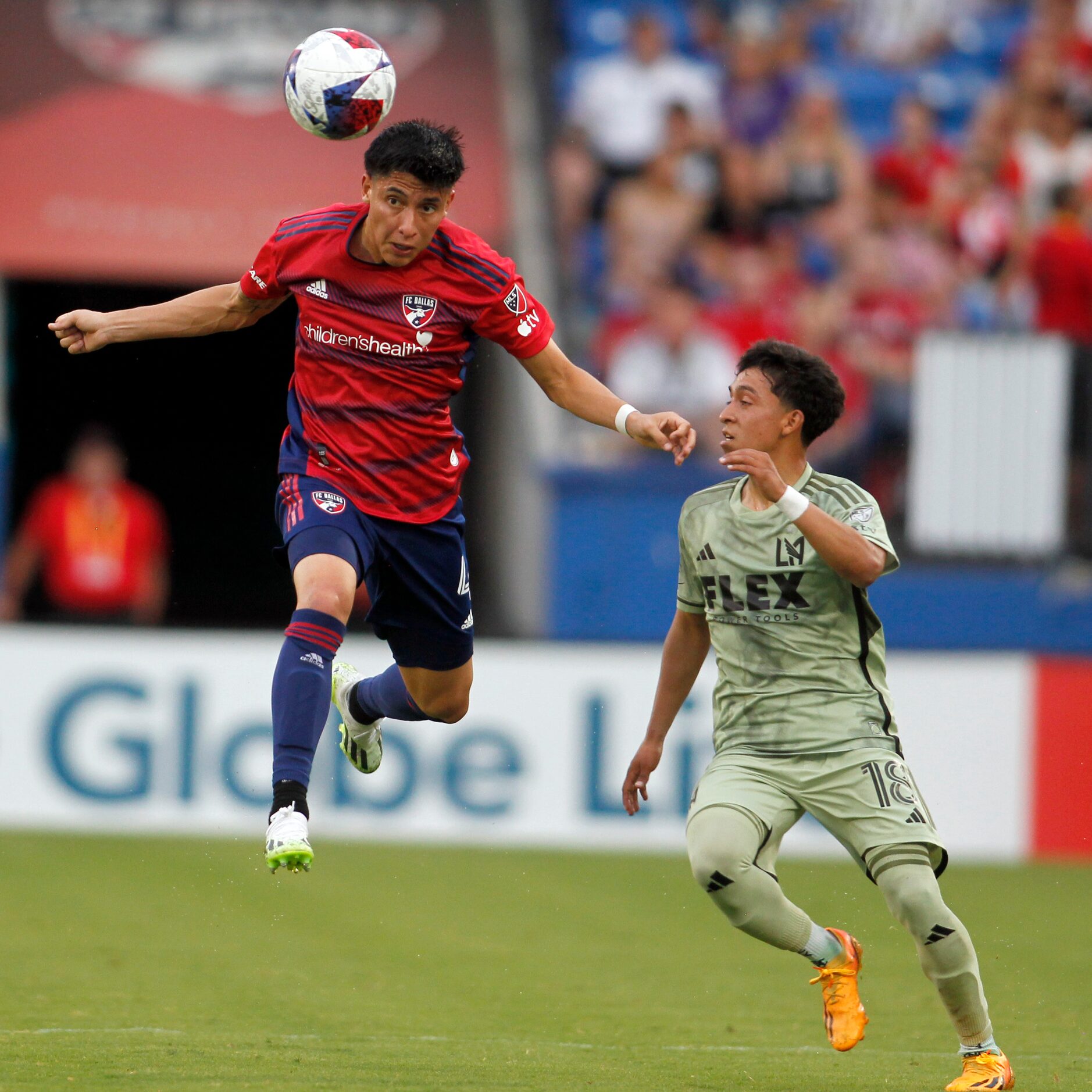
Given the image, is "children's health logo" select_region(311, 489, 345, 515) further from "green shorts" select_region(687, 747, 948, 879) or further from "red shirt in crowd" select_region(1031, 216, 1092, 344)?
"red shirt in crowd" select_region(1031, 216, 1092, 344)

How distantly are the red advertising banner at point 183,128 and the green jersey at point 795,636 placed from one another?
31.4 feet

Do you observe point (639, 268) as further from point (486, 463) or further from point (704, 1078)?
point (704, 1078)

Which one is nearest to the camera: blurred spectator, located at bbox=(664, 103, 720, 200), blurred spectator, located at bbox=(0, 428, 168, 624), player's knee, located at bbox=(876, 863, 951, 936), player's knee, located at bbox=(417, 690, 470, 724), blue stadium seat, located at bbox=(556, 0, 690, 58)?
player's knee, located at bbox=(876, 863, 951, 936)

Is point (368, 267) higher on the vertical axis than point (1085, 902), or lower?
higher

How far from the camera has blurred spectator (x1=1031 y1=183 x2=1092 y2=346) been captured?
47.1 ft

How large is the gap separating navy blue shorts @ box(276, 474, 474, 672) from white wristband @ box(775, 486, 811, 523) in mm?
1441

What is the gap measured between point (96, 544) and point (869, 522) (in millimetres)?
8749

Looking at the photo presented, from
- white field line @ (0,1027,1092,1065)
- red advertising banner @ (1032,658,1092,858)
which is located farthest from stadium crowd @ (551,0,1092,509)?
white field line @ (0,1027,1092,1065)

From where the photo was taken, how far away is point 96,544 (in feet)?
43.3

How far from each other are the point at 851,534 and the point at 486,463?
1045 cm

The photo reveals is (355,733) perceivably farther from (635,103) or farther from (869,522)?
(635,103)

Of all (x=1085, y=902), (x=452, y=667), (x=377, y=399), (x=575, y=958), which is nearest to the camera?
(x=377, y=399)

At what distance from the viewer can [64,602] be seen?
1338 centimetres

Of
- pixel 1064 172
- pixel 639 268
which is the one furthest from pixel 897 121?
pixel 639 268
